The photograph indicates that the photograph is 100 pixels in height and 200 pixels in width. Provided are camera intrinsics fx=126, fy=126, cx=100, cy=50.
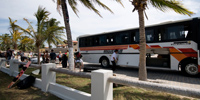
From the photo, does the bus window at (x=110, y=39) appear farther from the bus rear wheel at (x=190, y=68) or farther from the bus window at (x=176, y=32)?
the bus rear wheel at (x=190, y=68)

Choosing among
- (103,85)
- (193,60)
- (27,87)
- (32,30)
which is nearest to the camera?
(103,85)

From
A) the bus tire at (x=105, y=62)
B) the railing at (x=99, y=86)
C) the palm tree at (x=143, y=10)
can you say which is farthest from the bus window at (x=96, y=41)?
the railing at (x=99, y=86)

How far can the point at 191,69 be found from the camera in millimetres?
7590

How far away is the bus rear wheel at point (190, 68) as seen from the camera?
294 inches

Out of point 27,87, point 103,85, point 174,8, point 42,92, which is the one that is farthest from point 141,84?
point 174,8

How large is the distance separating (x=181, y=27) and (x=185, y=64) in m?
2.31

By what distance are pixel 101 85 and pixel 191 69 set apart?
298 inches

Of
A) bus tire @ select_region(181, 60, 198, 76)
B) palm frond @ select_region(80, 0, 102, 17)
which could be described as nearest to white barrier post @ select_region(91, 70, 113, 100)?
palm frond @ select_region(80, 0, 102, 17)

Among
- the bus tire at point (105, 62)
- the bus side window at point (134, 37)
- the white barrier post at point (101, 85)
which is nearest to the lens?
the white barrier post at point (101, 85)

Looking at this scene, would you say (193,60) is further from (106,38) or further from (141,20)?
(106,38)

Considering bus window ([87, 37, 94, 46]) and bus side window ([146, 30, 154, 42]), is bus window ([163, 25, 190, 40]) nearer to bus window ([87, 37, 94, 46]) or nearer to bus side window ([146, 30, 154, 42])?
bus side window ([146, 30, 154, 42])

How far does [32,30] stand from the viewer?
456 inches

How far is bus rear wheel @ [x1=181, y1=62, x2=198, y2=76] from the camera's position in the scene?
7.46m

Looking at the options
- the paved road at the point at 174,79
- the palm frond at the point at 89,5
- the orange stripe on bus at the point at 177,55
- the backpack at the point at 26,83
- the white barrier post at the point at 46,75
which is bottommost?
the paved road at the point at 174,79
